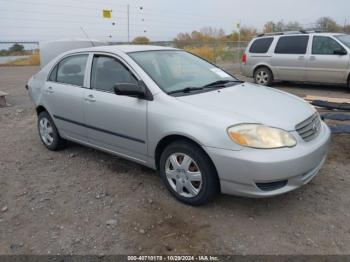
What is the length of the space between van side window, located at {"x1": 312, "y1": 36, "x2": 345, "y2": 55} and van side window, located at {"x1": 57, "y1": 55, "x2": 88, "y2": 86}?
24.4 ft

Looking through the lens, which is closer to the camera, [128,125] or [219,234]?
[219,234]

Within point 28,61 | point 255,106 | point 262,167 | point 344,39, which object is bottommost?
point 28,61

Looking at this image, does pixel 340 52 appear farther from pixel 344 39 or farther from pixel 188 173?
pixel 188 173

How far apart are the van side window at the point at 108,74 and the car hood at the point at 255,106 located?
831mm

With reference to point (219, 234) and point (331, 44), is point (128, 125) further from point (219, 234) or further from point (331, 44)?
point (331, 44)

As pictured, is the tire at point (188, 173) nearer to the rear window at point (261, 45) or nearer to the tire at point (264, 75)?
the tire at point (264, 75)

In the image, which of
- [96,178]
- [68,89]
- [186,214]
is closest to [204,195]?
[186,214]

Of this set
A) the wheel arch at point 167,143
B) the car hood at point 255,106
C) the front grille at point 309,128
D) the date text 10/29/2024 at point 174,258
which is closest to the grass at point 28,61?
the wheel arch at point 167,143

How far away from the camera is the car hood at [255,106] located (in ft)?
10.7

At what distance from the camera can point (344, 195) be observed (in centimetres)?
368

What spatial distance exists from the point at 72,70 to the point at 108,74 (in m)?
0.83

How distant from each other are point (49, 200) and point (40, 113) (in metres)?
2.08

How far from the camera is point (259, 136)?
310cm

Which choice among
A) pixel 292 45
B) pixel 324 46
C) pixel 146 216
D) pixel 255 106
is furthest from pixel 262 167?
pixel 292 45
